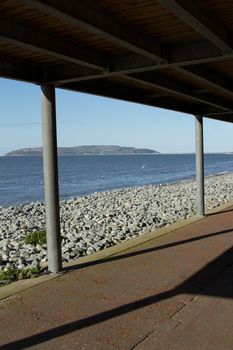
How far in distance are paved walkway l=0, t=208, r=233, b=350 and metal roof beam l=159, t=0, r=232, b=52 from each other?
314 centimetres

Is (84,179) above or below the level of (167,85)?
below

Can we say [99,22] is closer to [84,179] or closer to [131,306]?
[131,306]

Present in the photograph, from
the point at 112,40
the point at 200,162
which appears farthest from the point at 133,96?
the point at 112,40

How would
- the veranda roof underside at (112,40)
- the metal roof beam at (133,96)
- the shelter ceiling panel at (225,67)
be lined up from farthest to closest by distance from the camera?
the metal roof beam at (133,96) < the shelter ceiling panel at (225,67) < the veranda roof underside at (112,40)

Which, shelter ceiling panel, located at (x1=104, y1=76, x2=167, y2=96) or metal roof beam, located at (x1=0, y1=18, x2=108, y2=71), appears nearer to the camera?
metal roof beam, located at (x1=0, y1=18, x2=108, y2=71)

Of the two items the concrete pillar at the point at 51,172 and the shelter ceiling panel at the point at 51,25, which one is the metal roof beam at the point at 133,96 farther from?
the shelter ceiling panel at the point at 51,25

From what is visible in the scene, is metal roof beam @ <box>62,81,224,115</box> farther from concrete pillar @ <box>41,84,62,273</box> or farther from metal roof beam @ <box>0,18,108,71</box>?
metal roof beam @ <box>0,18,108,71</box>

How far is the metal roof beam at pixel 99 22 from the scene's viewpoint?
161 inches

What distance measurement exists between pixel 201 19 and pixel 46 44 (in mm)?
1921

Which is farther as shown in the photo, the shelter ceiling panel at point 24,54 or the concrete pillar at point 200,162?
the concrete pillar at point 200,162

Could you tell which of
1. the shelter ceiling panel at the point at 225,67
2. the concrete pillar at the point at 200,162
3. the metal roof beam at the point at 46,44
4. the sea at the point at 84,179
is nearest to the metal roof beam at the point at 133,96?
the concrete pillar at the point at 200,162

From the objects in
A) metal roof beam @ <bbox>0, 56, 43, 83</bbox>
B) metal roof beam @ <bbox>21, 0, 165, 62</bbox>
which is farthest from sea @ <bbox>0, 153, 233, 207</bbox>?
metal roof beam @ <bbox>21, 0, 165, 62</bbox>

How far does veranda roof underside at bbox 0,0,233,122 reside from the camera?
4523mm

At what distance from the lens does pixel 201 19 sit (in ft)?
14.9
